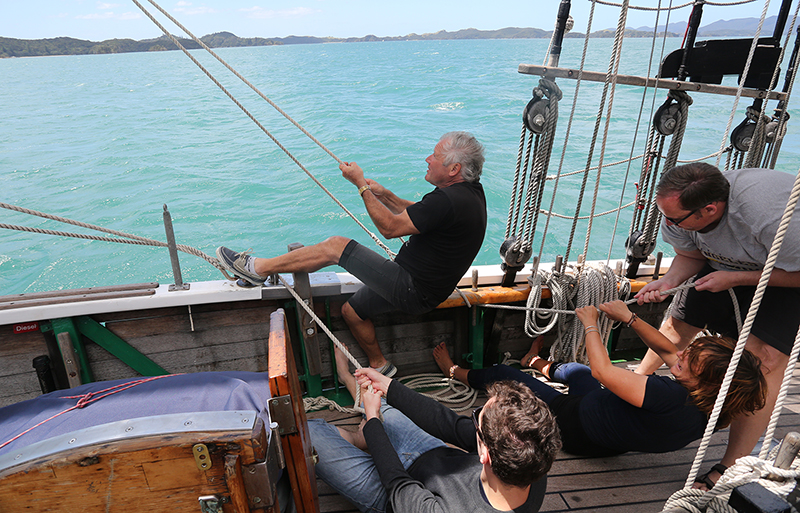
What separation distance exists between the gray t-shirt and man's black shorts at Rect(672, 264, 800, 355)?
14 cm

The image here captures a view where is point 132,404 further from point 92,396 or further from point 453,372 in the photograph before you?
point 453,372

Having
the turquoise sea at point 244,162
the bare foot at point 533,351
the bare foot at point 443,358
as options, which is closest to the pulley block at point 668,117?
the bare foot at point 533,351

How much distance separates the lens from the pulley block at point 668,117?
2.47m

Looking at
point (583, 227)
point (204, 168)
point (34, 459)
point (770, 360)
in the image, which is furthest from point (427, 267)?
point (204, 168)

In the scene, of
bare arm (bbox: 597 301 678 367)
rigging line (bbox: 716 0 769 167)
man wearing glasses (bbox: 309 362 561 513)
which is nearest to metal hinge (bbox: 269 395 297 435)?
man wearing glasses (bbox: 309 362 561 513)

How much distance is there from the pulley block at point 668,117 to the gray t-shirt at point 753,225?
0.75 m

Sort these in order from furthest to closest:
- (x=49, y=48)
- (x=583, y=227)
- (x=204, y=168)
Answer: (x=49, y=48) → (x=204, y=168) → (x=583, y=227)

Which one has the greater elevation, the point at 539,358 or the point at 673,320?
the point at 673,320

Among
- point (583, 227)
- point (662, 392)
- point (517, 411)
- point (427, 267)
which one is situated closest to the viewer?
point (517, 411)

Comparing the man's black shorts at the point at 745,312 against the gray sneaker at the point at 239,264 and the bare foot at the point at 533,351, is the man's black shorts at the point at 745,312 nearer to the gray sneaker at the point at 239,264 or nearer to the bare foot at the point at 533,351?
the bare foot at the point at 533,351

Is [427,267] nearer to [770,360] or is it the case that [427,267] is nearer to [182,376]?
[182,376]

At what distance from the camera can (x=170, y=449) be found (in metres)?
0.93

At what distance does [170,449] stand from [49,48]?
67492 mm

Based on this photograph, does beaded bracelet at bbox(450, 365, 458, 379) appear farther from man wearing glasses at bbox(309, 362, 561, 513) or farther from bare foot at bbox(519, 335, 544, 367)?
man wearing glasses at bbox(309, 362, 561, 513)
